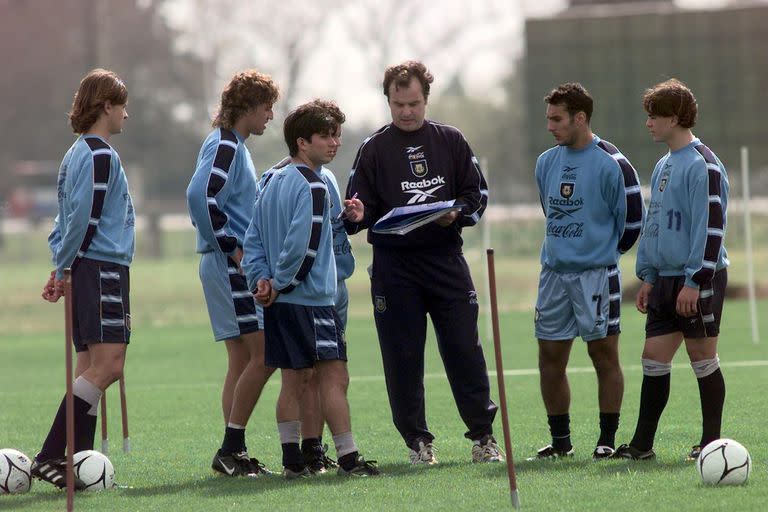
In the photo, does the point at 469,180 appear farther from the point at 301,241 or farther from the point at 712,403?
the point at 712,403

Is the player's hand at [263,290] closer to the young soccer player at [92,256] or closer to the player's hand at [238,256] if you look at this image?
the player's hand at [238,256]

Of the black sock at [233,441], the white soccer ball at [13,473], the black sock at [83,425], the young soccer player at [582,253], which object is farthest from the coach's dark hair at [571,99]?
the white soccer ball at [13,473]

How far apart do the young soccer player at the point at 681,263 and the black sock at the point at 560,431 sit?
1.18 ft

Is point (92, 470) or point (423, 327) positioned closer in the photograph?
point (92, 470)

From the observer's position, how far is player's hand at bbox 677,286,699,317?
22.8 ft

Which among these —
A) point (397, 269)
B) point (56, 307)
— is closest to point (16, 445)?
point (397, 269)

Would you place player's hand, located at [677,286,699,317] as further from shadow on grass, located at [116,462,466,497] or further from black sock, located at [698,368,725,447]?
shadow on grass, located at [116,462,466,497]

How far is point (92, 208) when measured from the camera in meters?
6.86

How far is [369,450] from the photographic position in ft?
27.2

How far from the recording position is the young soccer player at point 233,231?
7250 millimetres

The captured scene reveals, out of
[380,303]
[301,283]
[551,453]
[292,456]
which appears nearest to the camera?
[301,283]

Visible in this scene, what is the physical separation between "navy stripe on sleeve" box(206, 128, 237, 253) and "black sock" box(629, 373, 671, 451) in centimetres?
224

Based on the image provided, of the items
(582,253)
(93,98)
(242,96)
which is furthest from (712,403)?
(93,98)

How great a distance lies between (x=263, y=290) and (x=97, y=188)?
3.08 ft
